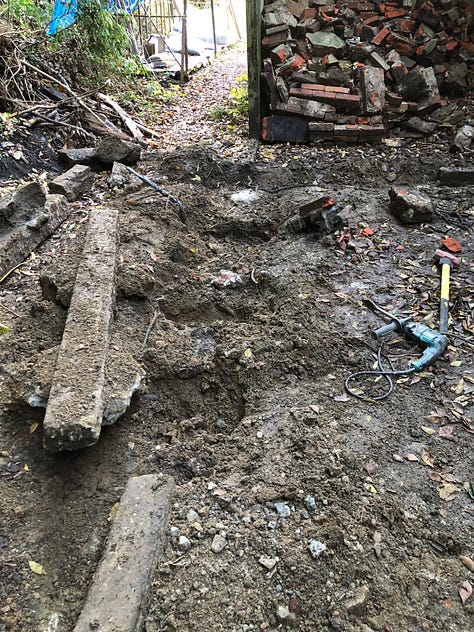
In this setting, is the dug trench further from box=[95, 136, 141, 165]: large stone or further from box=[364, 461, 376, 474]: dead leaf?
box=[95, 136, 141, 165]: large stone

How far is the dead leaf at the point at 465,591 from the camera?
1.62 metres

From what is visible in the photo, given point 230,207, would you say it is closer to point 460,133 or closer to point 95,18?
point 460,133

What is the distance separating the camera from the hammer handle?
2.84 metres

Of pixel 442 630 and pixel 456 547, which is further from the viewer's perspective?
pixel 456 547

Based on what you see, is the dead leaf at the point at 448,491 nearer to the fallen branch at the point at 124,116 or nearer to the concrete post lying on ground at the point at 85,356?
the concrete post lying on ground at the point at 85,356

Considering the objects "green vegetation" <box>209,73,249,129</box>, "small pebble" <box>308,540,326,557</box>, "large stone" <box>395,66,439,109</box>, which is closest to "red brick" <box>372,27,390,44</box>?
"large stone" <box>395,66,439,109</box>

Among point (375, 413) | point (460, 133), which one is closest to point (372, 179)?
point (460, 133)

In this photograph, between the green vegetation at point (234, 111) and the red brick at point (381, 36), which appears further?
the green vegetation at point (234, 111)

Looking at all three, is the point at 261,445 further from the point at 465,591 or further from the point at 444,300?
the point at 444,300

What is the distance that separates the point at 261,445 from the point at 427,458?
805mm

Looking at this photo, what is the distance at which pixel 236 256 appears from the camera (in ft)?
13.0

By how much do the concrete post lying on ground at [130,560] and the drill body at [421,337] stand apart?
1.60 metres

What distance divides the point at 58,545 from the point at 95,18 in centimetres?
684

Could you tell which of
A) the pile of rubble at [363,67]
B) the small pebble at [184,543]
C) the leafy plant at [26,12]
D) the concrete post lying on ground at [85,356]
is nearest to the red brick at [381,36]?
the pile of rubble at [363,67]
